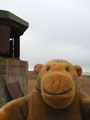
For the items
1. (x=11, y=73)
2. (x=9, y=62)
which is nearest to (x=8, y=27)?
(x=9, y=62)

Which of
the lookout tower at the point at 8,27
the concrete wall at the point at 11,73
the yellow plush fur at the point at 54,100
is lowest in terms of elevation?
the concrete wall at the point at 11,73

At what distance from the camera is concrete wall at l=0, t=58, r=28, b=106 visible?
23.4ft

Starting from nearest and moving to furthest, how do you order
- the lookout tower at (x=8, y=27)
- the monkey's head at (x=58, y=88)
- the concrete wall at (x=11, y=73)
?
the monkey's head at (x=58, y=88)
the concrete wall at (x=11, y=73)
the lookout tower at (x=8, y=27)

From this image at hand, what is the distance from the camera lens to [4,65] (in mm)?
7242

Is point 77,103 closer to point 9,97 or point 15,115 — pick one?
point 15,115

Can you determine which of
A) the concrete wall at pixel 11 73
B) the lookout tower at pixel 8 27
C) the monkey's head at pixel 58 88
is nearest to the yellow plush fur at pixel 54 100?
the monkey's head at pixel 58 88

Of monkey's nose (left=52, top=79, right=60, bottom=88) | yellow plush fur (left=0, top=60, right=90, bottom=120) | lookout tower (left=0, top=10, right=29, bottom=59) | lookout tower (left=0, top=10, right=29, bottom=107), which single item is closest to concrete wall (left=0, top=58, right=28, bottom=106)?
lookout tower (left=0, top=10, right=29, bottom=107)

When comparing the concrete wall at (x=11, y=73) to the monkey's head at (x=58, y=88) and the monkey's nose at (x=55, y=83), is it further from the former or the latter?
the monkey's nose at (x=55, y=83)

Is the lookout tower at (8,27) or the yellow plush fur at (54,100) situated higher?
the lookout tower at (8,27)

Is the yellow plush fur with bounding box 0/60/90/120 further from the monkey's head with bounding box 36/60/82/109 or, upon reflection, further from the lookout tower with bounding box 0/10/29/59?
the lookout tower with bounding box 0/10/29/59

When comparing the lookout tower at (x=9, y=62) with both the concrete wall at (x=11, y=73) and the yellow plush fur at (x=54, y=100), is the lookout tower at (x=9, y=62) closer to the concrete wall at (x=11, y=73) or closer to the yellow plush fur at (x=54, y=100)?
the concrete wall at (x=11, y=73)

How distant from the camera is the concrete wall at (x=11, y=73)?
7141 mm

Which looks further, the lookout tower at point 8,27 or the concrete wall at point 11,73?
the lookout tower at point 8,27

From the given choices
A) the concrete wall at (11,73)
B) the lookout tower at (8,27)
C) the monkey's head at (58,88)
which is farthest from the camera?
the lookout tower at (8,27)
